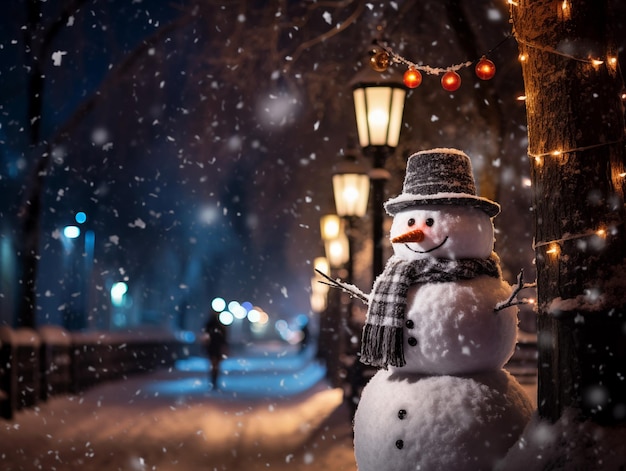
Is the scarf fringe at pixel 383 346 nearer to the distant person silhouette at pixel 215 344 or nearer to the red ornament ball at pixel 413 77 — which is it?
the red ornament ball at pixel 413 77

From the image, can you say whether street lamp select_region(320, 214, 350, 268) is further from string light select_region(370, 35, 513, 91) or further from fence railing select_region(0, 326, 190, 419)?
string light select_region(370, 35, 513, 91)

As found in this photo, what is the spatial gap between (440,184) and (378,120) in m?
3.91

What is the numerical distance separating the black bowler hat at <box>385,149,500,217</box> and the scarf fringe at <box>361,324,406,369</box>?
850 millimetres

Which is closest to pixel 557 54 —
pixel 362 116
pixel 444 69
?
pixel 444 69

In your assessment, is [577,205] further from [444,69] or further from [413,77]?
[413,77]

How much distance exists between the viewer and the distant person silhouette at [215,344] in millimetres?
18344

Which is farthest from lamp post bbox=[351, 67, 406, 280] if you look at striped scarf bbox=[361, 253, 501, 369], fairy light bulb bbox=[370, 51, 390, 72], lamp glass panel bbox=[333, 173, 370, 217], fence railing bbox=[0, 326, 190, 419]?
fence railing bbox=[0, 326, 190, 419]

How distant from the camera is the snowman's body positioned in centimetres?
441

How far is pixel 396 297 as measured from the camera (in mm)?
4707

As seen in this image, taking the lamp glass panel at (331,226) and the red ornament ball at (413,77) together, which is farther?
the lamp glass panel at (331,226)

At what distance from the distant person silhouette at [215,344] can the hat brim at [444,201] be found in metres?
14.1

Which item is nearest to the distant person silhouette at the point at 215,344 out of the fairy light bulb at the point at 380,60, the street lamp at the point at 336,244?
the street lamp at the point at 336,244

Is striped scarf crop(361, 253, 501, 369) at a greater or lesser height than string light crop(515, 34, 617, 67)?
lesser

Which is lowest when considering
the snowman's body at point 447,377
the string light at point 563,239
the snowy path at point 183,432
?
the snowy path at point 183,432
